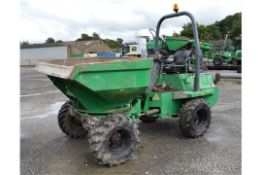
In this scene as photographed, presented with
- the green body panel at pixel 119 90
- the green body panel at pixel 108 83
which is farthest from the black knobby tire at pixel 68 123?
the green body panel at pixel 108 83

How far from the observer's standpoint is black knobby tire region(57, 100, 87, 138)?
5070 millimetres

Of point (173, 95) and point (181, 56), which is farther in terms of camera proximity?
point (181, 56)

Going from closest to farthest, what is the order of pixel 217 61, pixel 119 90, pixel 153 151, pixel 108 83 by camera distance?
pixel 108 83 < pixel 119 90 < pixel 153 151 < pixel 217 61

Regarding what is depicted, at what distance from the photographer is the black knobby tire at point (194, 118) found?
4.96 meters

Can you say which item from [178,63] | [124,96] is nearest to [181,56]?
[178,63]

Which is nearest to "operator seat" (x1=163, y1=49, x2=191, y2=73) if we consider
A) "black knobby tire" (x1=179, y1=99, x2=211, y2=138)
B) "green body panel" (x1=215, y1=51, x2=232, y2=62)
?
"black knobby tire" (x1=179, y1=99, x2=211, y2=138)

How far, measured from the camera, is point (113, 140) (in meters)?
4.04

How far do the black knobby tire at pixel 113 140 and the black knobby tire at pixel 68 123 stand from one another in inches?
50.4

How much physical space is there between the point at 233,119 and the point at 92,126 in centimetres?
366

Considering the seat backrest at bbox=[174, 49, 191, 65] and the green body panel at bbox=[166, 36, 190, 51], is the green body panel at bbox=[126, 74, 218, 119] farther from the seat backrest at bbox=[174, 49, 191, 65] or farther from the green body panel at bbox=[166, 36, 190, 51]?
the green body panel at bbox=[166, 36, 190, 51]

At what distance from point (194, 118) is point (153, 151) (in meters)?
1.04

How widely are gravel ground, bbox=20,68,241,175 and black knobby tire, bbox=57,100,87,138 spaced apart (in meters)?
0.15

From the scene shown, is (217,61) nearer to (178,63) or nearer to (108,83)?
(178,63)

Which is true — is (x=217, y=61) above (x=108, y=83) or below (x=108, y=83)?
above
